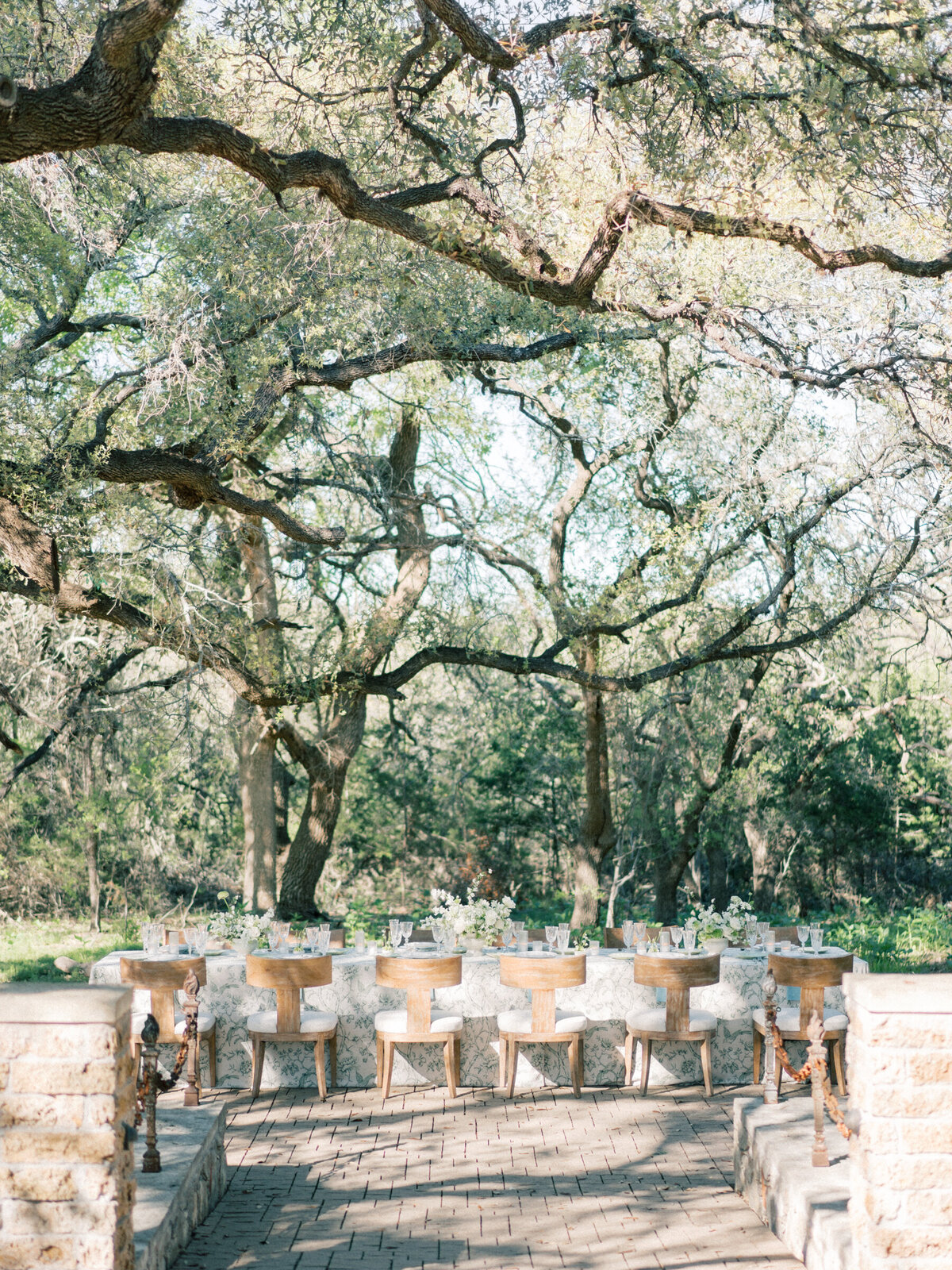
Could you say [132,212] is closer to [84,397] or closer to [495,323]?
[84,397]

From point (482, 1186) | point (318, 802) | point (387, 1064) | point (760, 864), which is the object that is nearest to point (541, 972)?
point (387, 1064)

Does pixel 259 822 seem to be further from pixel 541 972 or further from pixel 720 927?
pixel 541 972

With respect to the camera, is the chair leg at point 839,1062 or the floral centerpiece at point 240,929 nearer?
the chair leg at point 839,1062

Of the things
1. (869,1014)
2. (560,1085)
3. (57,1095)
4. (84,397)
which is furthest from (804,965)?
(84,397)

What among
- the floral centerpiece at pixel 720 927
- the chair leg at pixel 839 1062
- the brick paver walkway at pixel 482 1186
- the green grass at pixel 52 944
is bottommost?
the brick paver walkway at pixel 482 1186

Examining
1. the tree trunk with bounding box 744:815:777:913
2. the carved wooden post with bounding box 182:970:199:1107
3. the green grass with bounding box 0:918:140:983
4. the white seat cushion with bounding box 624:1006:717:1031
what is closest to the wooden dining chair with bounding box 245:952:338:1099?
the carved wooden post with bounding box 182:970:199:1107

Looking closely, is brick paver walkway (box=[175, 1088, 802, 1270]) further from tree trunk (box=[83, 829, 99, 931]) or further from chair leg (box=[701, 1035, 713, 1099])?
Answer: tree trunk (box=[83, 829, 99, 931])

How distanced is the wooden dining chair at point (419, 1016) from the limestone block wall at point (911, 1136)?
3.59 metres

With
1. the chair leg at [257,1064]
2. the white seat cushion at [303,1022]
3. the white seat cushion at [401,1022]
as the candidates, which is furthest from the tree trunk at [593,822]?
the chair leg at [257,1064]

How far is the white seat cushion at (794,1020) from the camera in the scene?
7.05 m

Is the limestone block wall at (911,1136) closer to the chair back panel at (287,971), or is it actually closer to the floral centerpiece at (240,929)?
the chair back panel at (287,971)

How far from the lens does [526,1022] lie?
7.22m

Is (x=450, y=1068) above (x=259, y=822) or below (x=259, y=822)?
below

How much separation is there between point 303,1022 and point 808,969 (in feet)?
9.72
